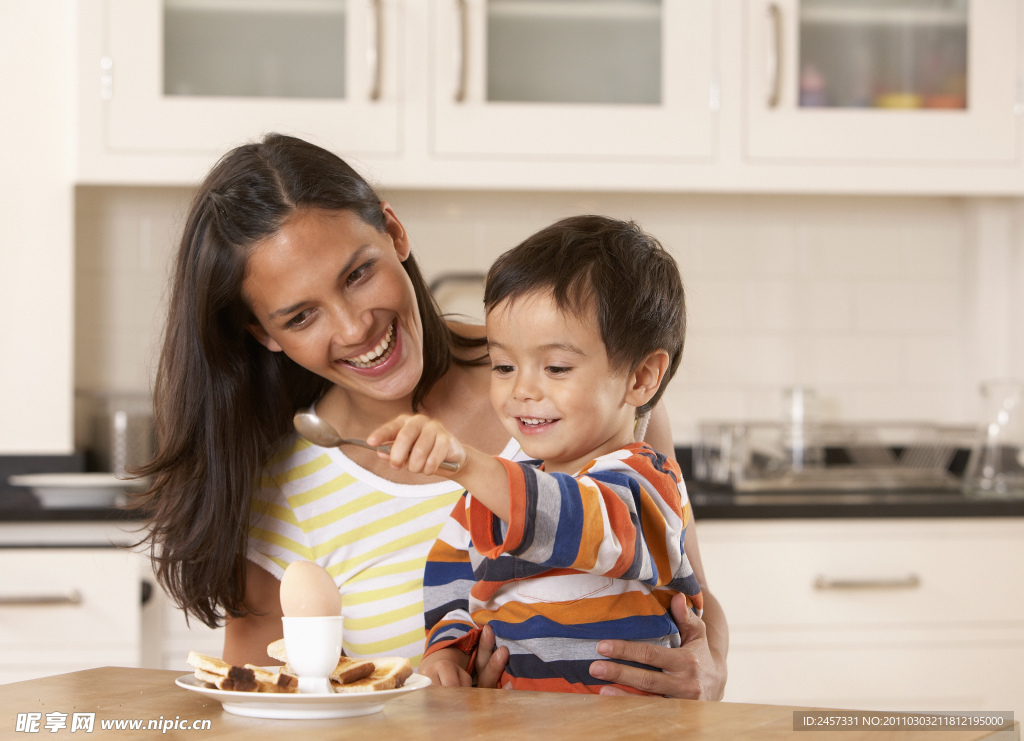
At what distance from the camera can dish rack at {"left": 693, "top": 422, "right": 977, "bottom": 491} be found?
239 centimetres

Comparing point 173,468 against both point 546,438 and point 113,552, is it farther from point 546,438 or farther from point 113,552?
point 113,552

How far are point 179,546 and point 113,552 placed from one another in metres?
0.68

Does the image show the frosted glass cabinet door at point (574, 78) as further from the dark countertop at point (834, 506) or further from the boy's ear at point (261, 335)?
the boy's ear at point (261, 335)

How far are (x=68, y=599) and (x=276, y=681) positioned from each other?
52.0 inches

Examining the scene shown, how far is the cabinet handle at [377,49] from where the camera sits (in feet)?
7.57

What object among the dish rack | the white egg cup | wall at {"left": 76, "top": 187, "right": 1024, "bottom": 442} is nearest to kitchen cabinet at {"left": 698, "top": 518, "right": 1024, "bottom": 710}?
the dish rack

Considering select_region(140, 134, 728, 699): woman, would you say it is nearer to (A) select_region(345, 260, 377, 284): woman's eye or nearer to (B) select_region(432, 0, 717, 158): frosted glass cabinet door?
(A) select_region(345, 260, 377, 284): woman's eye

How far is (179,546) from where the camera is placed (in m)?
1.37

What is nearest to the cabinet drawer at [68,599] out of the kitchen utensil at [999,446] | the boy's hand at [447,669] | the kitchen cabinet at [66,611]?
the kitchen cabinet at [66,611]

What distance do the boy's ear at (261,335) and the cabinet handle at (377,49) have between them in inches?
41.8

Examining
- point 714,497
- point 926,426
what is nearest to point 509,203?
point 714,497

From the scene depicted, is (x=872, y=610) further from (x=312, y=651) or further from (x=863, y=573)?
(x=312, y=651)

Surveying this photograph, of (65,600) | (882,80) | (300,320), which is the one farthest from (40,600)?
(882,80)

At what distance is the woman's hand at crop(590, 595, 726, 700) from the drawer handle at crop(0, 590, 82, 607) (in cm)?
124
